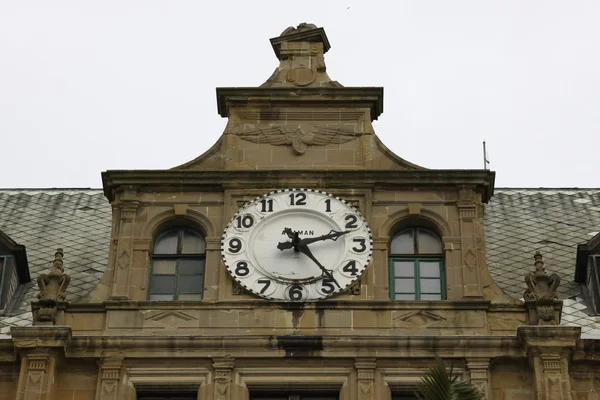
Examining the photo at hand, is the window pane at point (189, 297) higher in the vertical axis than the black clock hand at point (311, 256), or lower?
lower

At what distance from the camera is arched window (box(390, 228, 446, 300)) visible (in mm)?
33812

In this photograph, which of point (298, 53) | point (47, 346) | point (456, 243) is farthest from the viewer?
point (298, 53)

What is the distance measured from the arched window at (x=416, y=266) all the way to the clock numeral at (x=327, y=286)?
1.27m

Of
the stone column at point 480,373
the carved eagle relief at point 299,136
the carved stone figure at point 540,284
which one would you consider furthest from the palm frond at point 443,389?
the carved eagle relief at point 299,136

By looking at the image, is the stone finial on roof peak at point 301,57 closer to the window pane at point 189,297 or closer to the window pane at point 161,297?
the window pane at point 189,297

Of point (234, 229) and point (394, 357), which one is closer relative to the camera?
point (394, 357)

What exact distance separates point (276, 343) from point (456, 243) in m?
4.61

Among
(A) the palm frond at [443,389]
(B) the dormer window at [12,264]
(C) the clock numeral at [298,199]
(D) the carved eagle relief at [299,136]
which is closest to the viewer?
(A) the palm frond at [443,389]

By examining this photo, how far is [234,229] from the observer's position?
3444 cm

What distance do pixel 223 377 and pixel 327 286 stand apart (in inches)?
118

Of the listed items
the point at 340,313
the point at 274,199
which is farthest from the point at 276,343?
the point at 274,199

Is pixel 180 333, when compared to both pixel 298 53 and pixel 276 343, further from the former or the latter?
pixel 298 53

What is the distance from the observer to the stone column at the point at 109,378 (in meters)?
32.0

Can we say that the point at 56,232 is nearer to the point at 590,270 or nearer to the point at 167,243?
the point at 167,243
